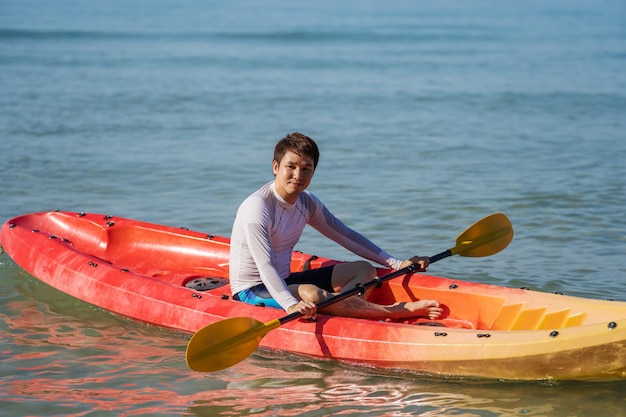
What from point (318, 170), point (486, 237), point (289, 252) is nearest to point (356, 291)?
point (289, 252)

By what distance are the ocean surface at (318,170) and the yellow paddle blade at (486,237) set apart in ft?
3.03

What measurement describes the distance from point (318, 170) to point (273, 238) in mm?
6309

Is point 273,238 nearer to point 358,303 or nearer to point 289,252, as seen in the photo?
point 289,252

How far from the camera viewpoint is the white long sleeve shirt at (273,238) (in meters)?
5.73

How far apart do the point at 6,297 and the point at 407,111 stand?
10722 mm

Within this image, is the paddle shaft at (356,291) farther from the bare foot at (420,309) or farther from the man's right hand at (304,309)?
the bare foot at (420,309)

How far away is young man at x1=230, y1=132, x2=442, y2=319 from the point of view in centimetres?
575

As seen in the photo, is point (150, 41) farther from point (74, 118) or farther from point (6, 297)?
point (6, 297)

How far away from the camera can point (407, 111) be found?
17047mm

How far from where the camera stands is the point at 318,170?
12.2m

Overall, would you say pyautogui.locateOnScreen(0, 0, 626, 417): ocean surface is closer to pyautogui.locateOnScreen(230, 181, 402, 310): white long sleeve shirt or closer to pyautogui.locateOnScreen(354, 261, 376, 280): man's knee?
pyautogui.locateOnScreen(230, 181, 402, 310): white long sleeve shirt

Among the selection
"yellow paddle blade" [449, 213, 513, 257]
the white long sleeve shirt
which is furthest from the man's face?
"yellow paddle blade" [449, 213, 513, 257]

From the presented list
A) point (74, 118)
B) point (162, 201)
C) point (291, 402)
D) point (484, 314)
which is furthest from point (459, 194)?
point (74, 118)

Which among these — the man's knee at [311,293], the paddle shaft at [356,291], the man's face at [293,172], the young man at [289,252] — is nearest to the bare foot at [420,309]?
the young man at [289,252]
